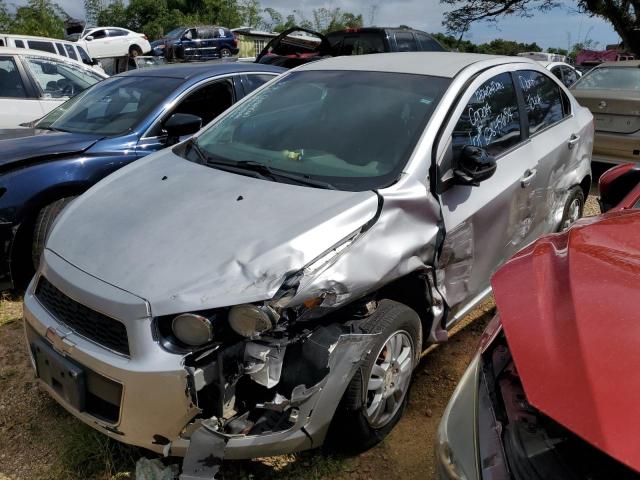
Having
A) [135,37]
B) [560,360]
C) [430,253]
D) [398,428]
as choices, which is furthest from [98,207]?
[135,37]

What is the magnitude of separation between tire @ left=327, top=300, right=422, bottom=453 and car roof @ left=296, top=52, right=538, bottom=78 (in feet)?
4.80

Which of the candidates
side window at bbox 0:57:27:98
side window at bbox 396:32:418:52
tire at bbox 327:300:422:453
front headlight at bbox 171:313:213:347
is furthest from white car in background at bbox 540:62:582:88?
front headlight at bbox 171:313:213:347

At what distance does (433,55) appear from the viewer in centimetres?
348

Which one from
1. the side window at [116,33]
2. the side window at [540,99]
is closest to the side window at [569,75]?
the side window at [540,99]

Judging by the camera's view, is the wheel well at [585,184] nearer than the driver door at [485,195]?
No

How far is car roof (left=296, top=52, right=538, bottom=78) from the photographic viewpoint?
3.12 meters

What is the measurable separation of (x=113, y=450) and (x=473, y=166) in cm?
212

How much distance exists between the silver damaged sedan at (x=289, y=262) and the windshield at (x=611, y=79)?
485cm

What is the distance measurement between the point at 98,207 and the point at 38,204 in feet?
4.30

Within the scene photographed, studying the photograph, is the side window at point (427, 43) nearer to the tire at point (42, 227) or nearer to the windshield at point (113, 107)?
the windshield at point (113, 107)

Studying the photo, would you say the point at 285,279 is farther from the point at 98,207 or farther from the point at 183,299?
the point at 98,207

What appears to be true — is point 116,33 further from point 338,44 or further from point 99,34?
point 338,44

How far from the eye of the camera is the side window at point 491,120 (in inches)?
114

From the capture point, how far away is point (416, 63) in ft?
10.7
